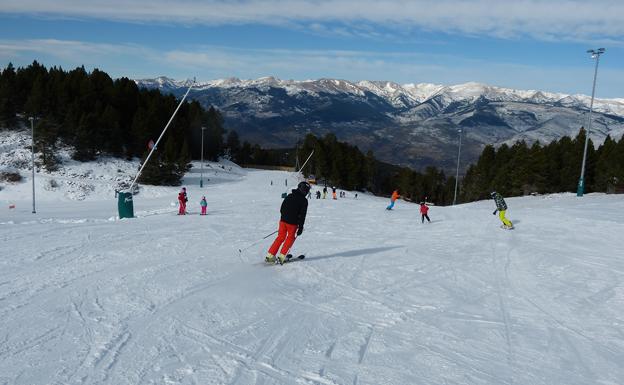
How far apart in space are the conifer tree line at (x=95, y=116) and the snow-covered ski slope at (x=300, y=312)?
1668 inches

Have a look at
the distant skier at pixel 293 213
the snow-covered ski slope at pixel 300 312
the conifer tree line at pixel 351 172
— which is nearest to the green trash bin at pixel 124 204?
the snow-covered ski slope at pixel 300 312

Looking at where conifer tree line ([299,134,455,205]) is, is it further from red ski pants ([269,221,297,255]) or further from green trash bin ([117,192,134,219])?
red ski pants ([269,221,297,255])

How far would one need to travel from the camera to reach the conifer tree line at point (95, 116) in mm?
51625

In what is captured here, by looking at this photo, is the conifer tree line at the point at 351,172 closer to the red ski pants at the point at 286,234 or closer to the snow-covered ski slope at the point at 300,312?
the snow-covered ski slope at the point at 300,312

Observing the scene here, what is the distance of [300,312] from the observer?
247 inches

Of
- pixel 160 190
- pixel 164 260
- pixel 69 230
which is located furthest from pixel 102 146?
pixel 164 260

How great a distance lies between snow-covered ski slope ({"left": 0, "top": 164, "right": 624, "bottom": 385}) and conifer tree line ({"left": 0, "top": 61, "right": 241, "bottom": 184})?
42370 mm

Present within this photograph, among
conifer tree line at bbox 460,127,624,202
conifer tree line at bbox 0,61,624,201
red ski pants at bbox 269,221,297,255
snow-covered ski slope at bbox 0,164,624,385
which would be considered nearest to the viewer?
snow-covered ski slope at bbox 0,164,624,385

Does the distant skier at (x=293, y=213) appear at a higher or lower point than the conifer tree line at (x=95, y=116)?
lower

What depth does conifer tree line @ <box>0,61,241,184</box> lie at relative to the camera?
2032 inches

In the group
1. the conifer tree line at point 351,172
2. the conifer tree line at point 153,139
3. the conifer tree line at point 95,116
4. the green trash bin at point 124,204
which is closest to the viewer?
the green trash bin at point 124,204

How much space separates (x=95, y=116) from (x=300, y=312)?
58.0m

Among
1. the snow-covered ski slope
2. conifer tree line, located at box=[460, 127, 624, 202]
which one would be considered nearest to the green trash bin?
the snow-covered ski slope

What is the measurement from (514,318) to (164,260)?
6597 mm
